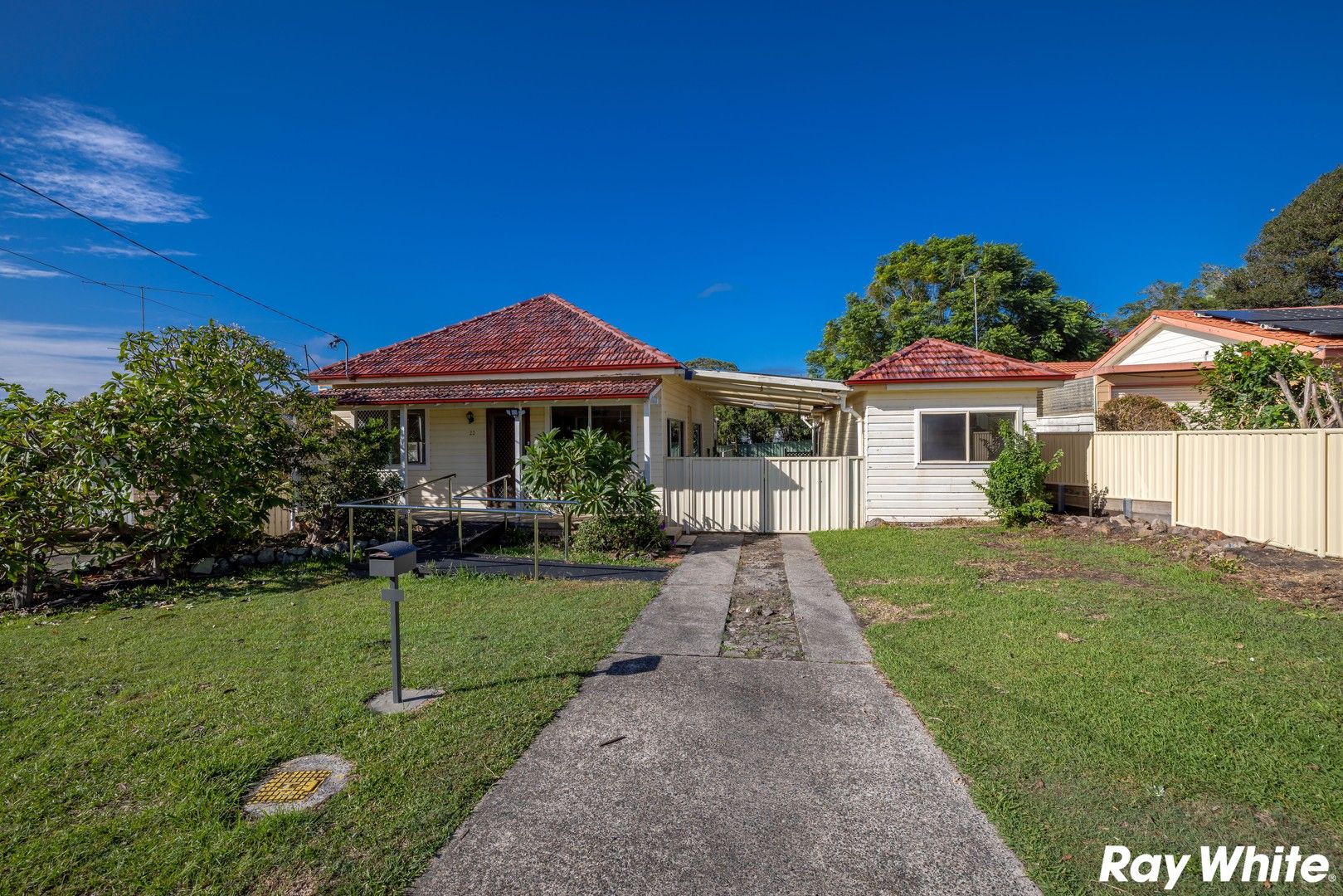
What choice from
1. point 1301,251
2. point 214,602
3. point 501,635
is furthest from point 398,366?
point 1301,251

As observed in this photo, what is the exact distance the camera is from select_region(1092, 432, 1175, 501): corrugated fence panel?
993 centimetres

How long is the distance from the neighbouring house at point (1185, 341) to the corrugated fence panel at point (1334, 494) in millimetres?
6402

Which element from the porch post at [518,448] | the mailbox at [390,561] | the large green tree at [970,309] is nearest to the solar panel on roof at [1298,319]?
the large green tree at [970,309]

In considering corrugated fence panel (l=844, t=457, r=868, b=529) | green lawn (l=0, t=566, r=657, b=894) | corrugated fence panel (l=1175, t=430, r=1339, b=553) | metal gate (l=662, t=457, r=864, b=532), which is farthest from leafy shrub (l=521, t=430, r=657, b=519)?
corrugated fence panel (l=1175, t=430, r=1339, b=553)

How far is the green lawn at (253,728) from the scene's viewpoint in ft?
8.26

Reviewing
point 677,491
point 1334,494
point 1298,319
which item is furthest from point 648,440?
point 1298,319

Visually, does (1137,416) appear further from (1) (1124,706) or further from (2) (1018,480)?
(1) (1124,706)

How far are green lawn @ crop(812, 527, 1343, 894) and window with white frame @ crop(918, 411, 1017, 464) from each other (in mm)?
4516

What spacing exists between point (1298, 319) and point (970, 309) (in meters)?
11.6

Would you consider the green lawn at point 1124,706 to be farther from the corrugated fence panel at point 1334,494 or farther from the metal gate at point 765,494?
the metal gate at point 765,494

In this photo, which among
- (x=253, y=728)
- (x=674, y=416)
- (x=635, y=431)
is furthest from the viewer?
(x=674, y=416)

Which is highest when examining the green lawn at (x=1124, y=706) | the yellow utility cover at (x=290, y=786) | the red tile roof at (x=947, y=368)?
the red tile roof at (x=947, y=368)

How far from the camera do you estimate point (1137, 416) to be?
13.0m

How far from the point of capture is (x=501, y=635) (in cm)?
548
